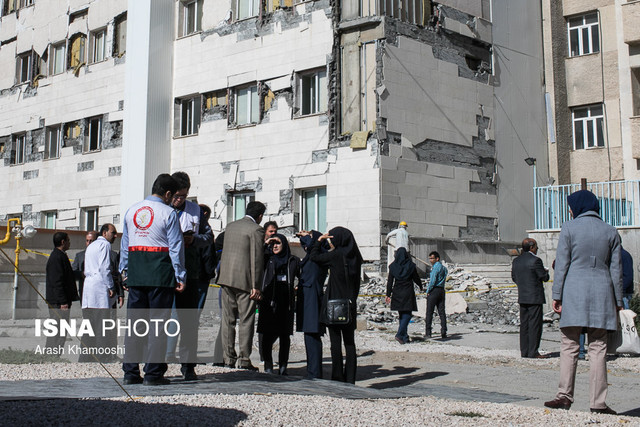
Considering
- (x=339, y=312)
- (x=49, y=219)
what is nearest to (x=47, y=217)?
(x=49, y=219)

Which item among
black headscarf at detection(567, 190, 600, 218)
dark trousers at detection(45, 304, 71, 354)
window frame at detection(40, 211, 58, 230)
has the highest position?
window frame at detection(40, 211, 58, 230)

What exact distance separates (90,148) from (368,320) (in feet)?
51.5

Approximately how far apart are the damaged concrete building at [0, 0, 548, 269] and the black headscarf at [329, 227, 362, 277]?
12128 mm

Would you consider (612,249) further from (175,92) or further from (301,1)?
(175,92)

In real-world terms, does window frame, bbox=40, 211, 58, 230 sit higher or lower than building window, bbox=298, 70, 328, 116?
lower

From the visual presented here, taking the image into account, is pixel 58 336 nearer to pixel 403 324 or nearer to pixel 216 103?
pixel 403 324

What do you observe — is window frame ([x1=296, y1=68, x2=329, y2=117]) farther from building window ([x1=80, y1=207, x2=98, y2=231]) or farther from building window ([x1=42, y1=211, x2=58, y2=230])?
building window ([x1=42, y1=211, x2=58, y2=230])

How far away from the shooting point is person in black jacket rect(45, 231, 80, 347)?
9570mm

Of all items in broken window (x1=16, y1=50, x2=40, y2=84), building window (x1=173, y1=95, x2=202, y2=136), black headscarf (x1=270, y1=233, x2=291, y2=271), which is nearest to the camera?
black headscarf (x1=270, y1=233, x2=291, y2=271)

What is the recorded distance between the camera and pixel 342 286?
26.6ft

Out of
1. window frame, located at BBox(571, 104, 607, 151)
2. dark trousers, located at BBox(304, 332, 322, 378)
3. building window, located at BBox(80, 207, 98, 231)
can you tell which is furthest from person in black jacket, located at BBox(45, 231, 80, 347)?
window frame, located at BBox(571, 104, 607, 151)

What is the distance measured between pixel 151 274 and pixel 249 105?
58.3 ft

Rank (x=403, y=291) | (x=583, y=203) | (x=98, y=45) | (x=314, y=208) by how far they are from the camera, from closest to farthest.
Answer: (x=583, y=203) → (x=403, y=291) → (x=314, y=208) → (x=98, y=45)

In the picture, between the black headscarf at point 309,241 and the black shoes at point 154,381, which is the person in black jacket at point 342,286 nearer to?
the black headscarf at point 309,241
